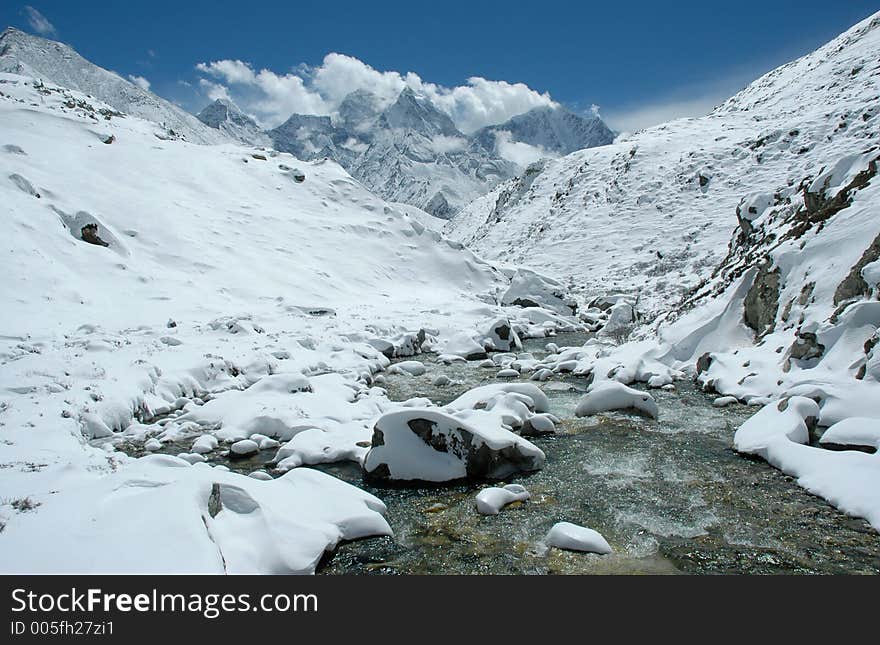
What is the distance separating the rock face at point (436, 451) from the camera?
32.4ft

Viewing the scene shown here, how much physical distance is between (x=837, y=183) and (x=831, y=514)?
14907 millimetres

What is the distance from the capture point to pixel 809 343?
13.6 m

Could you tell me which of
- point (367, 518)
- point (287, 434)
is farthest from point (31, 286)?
point (367, 518)

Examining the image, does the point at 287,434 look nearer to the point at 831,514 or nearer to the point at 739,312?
the point at 831,514

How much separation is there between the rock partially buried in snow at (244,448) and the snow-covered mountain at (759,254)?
421 inches

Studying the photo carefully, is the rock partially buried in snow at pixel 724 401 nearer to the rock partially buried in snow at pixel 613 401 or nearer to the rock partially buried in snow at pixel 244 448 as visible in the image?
the rock partially buried in snow at pixel 613 401

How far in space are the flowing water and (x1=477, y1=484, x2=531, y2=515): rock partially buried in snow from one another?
15 centimetres

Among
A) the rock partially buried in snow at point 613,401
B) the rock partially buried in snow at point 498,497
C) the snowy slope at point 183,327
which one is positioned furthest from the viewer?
the rock partially buried in snow at point 613,401

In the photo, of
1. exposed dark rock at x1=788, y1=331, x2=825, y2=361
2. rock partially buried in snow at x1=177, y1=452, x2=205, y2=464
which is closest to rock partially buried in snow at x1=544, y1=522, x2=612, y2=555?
rock partially buried in snow at x1=177, y1=452, x2=205, y2=464

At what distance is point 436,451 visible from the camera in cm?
1005

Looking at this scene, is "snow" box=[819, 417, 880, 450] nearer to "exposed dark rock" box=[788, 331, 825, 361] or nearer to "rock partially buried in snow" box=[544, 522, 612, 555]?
"exposed dark rock" box=[788, 331, 825, 361]

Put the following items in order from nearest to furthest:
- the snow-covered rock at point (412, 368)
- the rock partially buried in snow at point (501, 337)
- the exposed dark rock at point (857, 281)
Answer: the exposed dark rock at point (857, 281), the snow-covered rock at point (412, 368), the rock partially buried in snow at point (501, 337)

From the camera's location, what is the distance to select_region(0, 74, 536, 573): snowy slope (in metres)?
6.38

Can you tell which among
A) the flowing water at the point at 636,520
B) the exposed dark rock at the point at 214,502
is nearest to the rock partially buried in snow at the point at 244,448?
the flowing water at the point at 636,520
